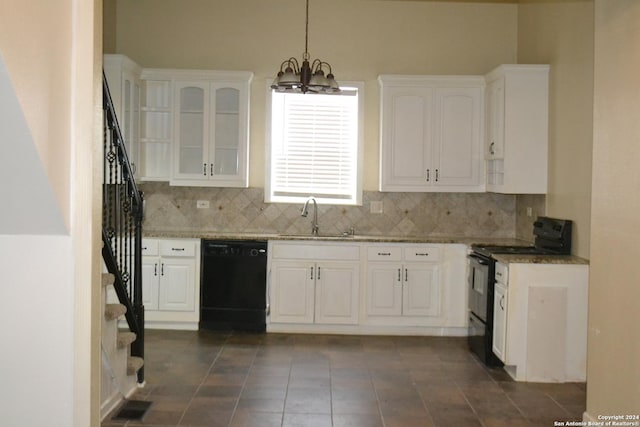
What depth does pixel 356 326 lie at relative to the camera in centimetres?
615

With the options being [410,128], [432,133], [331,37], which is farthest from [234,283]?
[331,37]

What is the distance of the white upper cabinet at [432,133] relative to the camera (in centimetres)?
634

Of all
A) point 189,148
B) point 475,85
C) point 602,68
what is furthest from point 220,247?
point 602,68

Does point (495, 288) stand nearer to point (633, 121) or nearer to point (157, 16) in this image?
point (633, 121)

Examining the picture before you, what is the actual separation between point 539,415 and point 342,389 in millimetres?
1309

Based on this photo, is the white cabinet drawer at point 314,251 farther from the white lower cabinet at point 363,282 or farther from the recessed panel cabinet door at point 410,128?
the recessed panel cabinet door at point 410,128

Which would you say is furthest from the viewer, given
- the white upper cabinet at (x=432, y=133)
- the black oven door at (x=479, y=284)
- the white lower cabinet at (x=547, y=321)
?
the white upper cabinet at (x=432, y=133)

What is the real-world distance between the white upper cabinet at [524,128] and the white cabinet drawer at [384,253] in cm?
115

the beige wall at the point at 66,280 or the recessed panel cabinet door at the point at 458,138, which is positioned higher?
the recessed panel cabinet door at the point at 458,138

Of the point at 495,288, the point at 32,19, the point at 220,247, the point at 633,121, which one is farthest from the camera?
the point at 220,247

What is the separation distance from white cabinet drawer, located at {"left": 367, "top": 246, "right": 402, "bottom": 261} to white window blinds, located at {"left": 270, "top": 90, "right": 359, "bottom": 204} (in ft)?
2.73

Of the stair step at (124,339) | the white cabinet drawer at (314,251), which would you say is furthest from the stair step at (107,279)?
the white cabinet drawer at (314,251)

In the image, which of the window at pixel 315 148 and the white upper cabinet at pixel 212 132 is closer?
the white upper cabinet at pixel 212 132

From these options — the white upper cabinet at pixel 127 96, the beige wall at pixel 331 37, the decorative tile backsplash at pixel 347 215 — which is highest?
the beige wall at pixel 331 37
